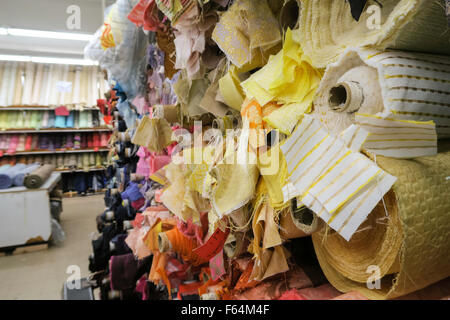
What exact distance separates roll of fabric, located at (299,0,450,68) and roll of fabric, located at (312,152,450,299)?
0.44 ft

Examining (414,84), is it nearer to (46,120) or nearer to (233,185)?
(233,185)

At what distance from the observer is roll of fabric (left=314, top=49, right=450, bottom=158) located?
332mm

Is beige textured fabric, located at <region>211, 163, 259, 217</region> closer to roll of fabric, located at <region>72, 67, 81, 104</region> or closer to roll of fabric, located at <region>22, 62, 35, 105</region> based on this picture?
roll of fabric, located at <region>72, 67, 81, 104</region>

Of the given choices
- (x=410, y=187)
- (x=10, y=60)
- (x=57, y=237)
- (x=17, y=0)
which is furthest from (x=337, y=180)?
(x=10, y=60)

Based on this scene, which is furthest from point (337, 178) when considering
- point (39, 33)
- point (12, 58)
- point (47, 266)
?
point (12, 58)

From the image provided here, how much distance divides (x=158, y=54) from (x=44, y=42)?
516cm

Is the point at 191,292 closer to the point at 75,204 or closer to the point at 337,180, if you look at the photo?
the point at 337,180

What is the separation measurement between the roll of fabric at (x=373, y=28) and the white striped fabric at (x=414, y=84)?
14 millimetres

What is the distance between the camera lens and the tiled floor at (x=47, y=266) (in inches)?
95.8

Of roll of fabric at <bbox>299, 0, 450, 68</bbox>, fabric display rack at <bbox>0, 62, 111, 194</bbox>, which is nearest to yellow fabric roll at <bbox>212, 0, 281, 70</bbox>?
roll of fabric at <bbox>299, 0, 450, 68</bbox>

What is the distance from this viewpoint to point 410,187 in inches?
12.8

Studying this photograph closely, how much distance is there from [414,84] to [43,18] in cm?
424

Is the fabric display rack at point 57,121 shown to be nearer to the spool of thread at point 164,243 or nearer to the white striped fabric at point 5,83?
the white striped fabric at point 5,83

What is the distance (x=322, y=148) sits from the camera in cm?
36
